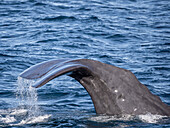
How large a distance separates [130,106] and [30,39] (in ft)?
32.3

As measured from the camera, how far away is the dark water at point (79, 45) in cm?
743

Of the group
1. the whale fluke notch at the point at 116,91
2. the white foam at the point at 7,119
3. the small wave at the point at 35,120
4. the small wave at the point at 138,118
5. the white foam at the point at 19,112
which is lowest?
the white foam at the point at 19,112

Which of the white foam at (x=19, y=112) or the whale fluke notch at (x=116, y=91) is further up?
the whale fluke notch at (x=116, y=91)

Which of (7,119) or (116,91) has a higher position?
(116,91)

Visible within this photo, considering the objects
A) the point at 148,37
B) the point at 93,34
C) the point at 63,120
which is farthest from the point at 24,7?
the point at 63,120

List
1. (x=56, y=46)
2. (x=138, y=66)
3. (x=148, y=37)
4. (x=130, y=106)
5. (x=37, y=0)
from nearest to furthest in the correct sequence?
1. (x=130, y=106)
2. (x=138, y=66)
3. (x=56, y=46)
4. (x=148, y=37)
5. (x=37, y=0)

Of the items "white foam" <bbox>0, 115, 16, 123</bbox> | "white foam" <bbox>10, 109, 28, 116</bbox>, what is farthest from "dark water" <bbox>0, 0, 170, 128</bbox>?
"white foam" <bbox>10, 109, 28, 116</bbox>

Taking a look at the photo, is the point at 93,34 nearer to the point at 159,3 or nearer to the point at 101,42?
the point at 101,42

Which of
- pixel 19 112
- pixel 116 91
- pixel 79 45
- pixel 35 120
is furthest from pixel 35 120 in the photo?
pixel 79 45

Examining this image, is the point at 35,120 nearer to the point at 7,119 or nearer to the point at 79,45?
the point at 7,119

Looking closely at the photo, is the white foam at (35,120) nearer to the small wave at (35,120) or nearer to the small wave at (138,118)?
the small wave at (35,120)

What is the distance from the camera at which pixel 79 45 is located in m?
14.0

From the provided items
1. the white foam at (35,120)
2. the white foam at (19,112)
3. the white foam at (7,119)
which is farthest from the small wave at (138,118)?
the white foam at (19,112)

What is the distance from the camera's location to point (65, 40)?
578 inches
